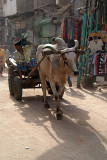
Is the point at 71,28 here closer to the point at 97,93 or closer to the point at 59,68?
the point at 97,93

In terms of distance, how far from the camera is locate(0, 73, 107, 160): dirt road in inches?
130

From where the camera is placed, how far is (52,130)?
4.24 meters

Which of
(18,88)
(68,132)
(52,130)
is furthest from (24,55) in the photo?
(68,132)

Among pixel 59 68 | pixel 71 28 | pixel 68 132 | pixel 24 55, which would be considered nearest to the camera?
pixel 68 132

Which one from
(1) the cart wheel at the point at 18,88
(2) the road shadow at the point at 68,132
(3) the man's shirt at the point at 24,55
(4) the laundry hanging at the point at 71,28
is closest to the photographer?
(2) the road shadow at the point at 68,132

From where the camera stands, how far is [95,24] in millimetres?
8094

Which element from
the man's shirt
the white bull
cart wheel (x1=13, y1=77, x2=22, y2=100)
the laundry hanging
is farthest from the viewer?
the laundry hanging

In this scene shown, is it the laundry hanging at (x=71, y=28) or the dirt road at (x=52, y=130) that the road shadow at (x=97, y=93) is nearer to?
the dirt road at (x=52, y=130)

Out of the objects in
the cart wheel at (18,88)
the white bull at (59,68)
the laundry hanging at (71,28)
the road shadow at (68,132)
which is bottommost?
the road shadow at (68,132)

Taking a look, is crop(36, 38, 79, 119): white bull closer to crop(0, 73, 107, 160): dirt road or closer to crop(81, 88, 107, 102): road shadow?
crop(0, 73, 107, 160): dirt road

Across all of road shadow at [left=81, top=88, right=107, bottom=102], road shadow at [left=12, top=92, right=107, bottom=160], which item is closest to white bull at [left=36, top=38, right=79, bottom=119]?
road shadow at [left=12, top=92, right=107, bottom=160]

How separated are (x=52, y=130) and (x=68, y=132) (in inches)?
13.1

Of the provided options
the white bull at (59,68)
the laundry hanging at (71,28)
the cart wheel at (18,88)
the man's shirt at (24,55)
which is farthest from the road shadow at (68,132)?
the laundry hanging at (71,28)

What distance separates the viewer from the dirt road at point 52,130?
3293 mm
